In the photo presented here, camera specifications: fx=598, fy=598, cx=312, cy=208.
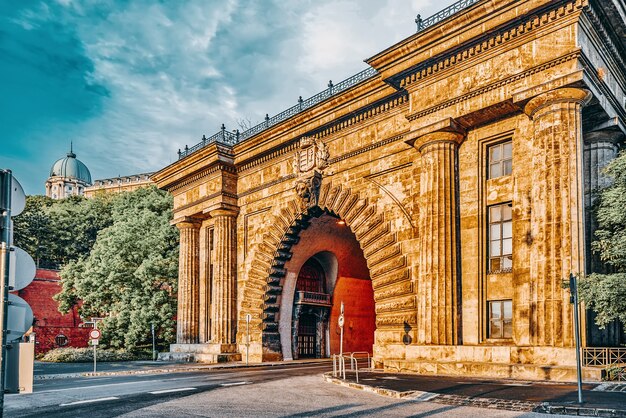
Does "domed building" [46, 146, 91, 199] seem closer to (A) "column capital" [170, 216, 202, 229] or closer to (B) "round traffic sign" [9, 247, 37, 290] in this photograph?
(A) "column capital" [170, 216, 202, 229]

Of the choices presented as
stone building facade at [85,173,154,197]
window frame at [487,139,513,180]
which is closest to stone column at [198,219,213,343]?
window frame at [487,139,513,180]

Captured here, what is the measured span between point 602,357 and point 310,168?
16098mm

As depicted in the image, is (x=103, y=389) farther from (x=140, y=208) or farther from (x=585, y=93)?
(x=140, y=208)

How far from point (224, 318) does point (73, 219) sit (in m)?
35.3

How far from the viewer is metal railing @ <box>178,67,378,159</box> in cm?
2756

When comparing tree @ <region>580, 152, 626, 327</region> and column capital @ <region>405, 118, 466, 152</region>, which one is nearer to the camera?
tree @ <region>580, 152, 626, 327</region>

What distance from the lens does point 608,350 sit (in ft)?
54.6

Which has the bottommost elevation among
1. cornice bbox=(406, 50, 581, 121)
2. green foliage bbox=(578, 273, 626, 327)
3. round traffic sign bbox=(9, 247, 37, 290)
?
green foliage bbox=(578, 273, 626, 327)

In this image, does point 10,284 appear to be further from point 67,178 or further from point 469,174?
point 67,178

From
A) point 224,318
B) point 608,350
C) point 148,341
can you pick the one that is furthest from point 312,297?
point 608,350

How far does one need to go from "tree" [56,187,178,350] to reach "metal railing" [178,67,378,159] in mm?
7140

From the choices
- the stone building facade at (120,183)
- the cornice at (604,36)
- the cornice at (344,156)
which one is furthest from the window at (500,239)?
the stone building facade at (120,183)

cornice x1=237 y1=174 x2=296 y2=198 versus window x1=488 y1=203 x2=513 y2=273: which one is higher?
cornice x1=237 y1=174 x2=296 y2=198

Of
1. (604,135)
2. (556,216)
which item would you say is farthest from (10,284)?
(604,135)
